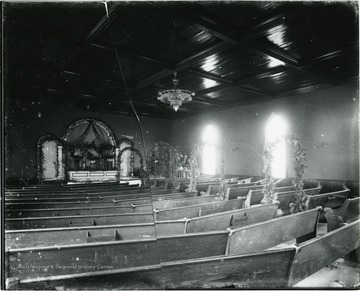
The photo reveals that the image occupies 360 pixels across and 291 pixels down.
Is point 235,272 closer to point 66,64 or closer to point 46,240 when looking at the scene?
point 46,240

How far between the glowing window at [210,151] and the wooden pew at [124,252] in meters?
7.02

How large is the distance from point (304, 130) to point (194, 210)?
644 centimetres

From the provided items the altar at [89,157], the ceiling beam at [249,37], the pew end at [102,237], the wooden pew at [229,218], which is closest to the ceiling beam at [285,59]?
the ceiling beam at [249,37]

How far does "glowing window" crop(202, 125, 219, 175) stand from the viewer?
9.50 meters

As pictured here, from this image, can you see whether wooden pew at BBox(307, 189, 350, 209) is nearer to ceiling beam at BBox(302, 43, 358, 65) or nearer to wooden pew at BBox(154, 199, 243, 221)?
wooden pew at BBox(154, 199, 243, 221)

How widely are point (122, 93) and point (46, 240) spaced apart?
697cm

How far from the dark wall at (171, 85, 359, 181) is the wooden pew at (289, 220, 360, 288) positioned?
13.6ft

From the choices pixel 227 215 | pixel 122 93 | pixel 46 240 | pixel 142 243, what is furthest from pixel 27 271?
pixel 122 93

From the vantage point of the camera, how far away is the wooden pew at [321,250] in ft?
5.84

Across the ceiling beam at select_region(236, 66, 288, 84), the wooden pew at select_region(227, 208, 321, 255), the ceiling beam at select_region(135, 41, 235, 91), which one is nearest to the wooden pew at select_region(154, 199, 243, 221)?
the wooden pew at select_region(227, 208, 321, 255)

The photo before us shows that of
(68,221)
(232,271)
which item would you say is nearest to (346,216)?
(232,271)

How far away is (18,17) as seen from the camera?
1.71m

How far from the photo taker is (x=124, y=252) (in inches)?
75.3

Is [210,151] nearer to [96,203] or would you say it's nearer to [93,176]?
[93,176]
